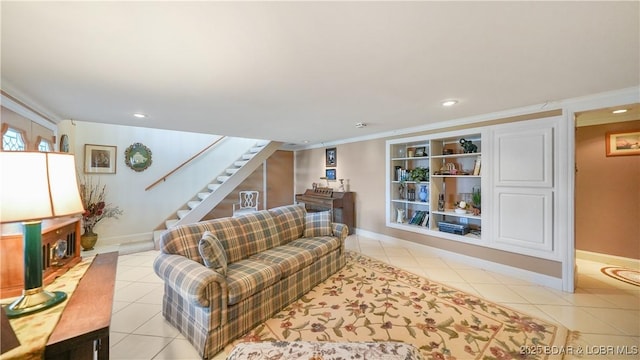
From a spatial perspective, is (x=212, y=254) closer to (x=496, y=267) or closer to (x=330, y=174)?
(x=496, y=267)

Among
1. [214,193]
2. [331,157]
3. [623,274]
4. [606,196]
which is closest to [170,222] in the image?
[214,193]

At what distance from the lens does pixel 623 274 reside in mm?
3041

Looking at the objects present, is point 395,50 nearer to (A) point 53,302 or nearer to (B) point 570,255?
(A) point 53,302

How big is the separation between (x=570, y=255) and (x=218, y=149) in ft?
21.2

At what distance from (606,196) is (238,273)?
506 cm

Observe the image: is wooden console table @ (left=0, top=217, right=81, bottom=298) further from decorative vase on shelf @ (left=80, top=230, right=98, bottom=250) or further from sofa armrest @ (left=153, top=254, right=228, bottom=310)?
decorative vase on shelf @ (left=80, top=230, right=98, bottom=250)

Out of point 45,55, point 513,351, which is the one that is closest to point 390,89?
point 513,351

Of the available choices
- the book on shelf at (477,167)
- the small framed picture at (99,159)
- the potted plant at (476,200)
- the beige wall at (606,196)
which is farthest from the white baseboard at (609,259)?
the small framed picture at (99,159)

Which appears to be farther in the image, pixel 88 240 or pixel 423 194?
pixel 423 194

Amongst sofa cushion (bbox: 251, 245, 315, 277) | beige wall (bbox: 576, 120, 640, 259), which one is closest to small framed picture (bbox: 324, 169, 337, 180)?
sofa cushion (bbox: 251, 245, 315, 277)

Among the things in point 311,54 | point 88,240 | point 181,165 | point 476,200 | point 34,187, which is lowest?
point 88,240

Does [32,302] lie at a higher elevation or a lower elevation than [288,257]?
higher

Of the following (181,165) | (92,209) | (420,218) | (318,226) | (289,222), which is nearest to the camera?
(289,222)

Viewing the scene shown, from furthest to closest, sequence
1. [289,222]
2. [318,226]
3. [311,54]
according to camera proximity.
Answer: [318,226]
[289,222]
[311,54]
